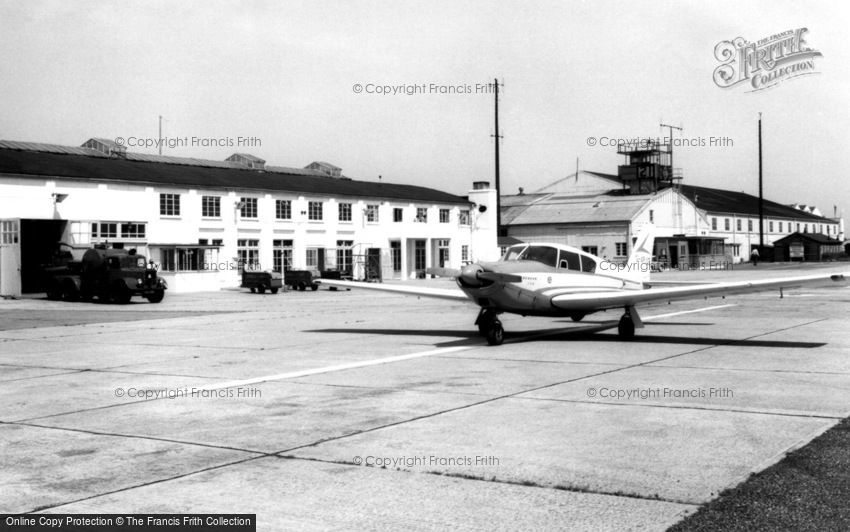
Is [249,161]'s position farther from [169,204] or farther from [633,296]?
[633,296]

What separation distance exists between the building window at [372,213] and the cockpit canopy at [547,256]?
48.2 meters

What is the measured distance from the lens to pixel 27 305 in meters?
37.8

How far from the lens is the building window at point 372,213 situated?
67544mm

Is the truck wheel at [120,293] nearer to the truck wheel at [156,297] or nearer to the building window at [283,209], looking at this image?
the truck wheel at [156,297]

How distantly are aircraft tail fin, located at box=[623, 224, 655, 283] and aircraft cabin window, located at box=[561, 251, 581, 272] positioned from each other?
197 centimetres

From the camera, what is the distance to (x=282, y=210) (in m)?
60.9

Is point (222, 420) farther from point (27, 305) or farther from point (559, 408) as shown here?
point (27, 305)

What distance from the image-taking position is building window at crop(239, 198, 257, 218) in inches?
2288

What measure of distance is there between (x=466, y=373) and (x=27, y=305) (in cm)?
2990

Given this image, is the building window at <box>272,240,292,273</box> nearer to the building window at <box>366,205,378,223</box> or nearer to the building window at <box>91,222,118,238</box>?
the building window at <box>366,205,378,223</box>

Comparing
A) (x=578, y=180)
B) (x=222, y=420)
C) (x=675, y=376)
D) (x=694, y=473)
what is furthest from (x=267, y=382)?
(x=578, y=180)

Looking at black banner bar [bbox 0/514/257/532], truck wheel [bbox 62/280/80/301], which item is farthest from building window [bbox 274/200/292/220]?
black banner bar [bbox 0/514/257/532]

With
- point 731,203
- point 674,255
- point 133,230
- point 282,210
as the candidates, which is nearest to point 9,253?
point 133,230

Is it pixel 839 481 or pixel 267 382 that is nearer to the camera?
pixel 839 481
